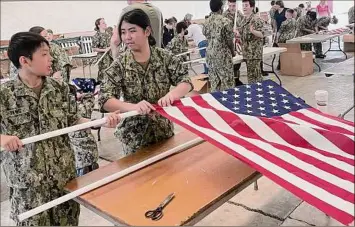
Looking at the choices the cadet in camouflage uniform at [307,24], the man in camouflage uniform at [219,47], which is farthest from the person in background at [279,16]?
Result: the man in camouflage uniform at [219,47]

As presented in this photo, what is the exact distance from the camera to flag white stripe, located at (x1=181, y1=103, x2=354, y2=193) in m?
1.42

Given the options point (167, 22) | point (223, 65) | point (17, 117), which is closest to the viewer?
point (17, 117)

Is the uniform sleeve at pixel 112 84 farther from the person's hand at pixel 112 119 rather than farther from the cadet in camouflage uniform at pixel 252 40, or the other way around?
the cadet in camouflage uniform at pixel 252 40

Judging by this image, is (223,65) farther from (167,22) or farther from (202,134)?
(167,22)

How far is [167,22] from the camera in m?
10.0

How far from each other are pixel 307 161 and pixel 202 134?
48cm

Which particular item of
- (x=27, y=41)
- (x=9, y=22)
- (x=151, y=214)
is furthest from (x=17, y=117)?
(x=9, y=22)

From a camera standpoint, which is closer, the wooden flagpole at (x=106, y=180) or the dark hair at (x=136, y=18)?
the wooden flagpole at (x=106, y=180)

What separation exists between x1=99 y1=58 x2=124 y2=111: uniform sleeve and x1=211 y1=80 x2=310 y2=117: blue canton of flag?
57cm

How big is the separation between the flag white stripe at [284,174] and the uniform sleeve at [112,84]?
1.32ft

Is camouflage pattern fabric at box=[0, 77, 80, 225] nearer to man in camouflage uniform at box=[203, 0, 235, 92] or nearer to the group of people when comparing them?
the group of people

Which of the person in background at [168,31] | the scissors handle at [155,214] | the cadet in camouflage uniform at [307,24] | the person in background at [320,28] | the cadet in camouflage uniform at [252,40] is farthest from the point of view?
the person in background at [320,28]

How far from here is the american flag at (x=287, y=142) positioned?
1.39 m

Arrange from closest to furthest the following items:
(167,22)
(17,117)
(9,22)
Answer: (17,117)
(167,22)
(9,22)
